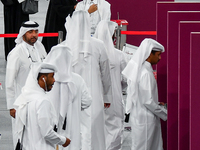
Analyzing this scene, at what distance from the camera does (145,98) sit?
19.6 ft

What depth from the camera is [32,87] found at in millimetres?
4527

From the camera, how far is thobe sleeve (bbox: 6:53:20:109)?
6562 mm

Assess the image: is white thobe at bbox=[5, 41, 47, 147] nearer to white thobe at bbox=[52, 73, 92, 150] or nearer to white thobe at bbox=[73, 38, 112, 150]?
white thobe at bbox=[73, 38, 112, 150]

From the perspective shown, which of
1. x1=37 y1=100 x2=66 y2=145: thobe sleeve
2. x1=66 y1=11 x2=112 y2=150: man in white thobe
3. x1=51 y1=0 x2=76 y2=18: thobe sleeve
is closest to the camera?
x1=37 y1=100 x2=66 y2=145: thobe sleeve

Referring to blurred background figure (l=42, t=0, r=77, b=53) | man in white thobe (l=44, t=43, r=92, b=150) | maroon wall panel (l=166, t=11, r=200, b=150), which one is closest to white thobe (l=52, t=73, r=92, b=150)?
man in white thobe (l=44, t=43, r=92, b=150)

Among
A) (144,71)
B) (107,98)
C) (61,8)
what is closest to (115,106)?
(107,98)

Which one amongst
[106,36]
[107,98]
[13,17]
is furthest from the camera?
[13,17]

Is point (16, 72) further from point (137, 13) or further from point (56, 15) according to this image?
point (137, 13)

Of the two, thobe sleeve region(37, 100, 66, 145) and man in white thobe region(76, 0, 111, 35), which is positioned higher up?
man in white thobe region(76, 0, 111, 35)

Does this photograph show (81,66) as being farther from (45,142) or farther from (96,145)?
(45,142)

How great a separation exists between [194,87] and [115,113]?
3910 mm

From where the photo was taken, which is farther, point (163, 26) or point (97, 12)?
point (97, 12)

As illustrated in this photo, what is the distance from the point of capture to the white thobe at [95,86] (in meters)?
6.22

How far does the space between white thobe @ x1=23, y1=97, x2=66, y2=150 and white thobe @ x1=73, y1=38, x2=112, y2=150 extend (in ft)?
5.38
